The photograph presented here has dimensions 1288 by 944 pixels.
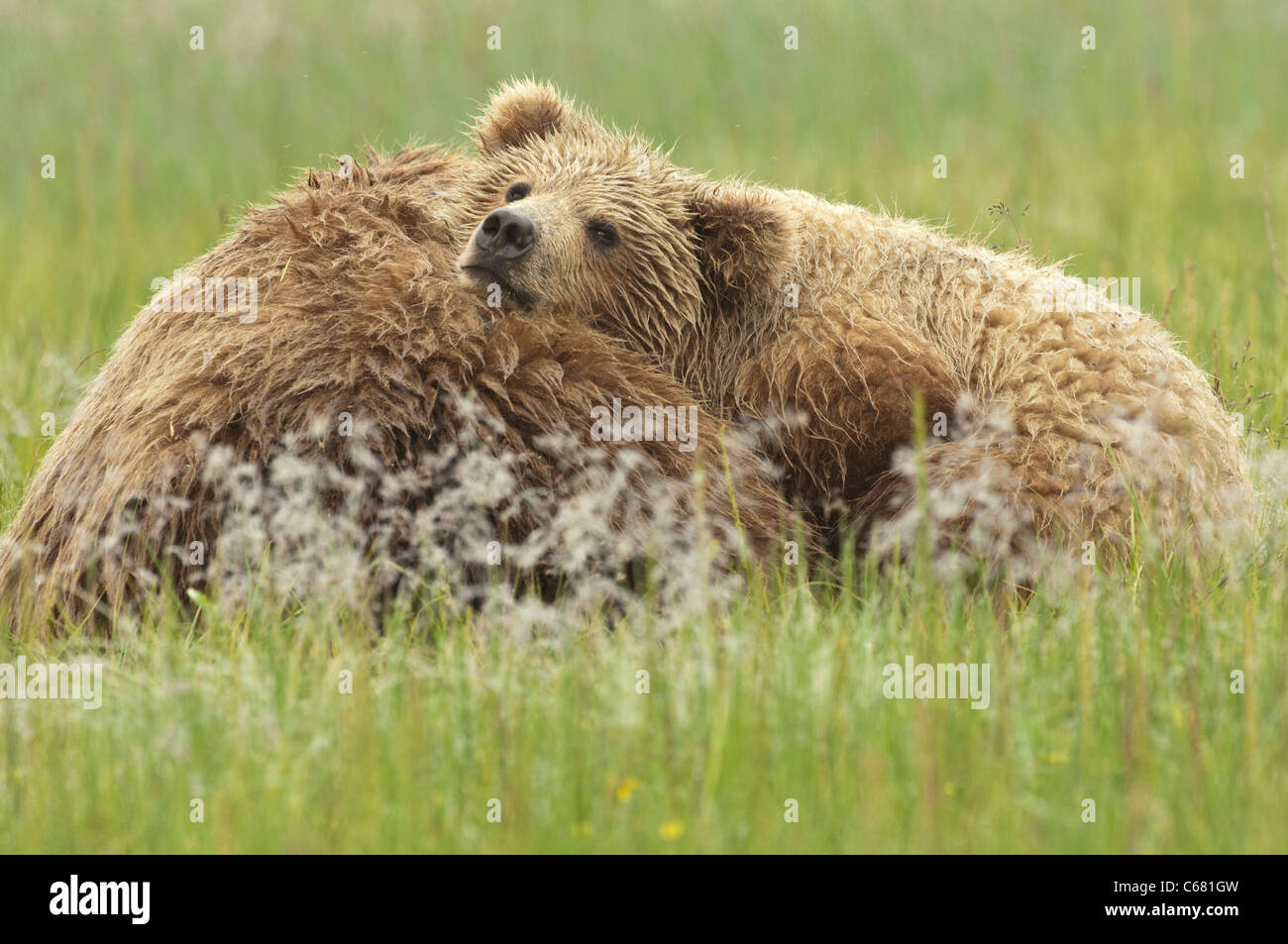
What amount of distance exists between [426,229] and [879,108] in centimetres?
742

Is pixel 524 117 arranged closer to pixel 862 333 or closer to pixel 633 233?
pixel 633 233

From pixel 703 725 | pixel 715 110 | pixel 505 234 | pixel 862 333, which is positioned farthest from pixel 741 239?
pixel 715 110

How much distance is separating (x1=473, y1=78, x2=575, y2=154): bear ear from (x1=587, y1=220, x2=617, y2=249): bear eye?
0.63 metres

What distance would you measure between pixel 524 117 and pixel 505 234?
3.52ft

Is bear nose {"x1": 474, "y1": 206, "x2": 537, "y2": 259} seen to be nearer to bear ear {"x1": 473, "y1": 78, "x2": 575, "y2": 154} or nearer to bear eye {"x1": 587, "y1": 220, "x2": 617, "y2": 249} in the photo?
bear eye {"x1": 587, "y1": 220, "x2": 617, "y2": 249}

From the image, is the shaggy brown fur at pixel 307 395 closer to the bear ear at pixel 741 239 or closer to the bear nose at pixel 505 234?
the bear nose at pixel 505 234

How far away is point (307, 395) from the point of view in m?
4.14

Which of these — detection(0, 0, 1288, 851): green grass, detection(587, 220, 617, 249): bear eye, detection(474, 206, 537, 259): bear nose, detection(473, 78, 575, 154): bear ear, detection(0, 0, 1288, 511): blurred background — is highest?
detection(0, 0, 1288, 511): blurred background

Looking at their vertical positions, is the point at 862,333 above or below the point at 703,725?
above

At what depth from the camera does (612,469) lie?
4.20 meters

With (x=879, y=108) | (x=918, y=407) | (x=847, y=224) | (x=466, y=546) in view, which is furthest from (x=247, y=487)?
(x=879, y=108)

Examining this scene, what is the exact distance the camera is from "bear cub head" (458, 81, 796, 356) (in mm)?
4918

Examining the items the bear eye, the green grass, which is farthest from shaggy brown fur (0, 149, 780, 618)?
the bear eye
